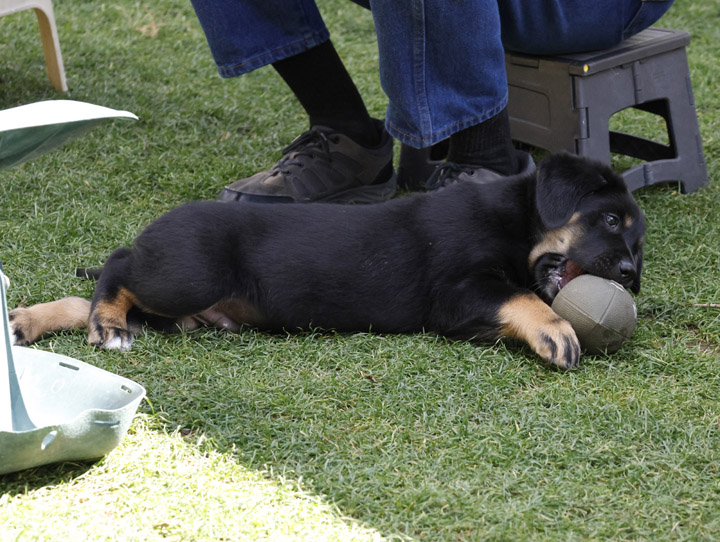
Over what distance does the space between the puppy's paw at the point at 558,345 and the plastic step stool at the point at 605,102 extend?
1.47 metres

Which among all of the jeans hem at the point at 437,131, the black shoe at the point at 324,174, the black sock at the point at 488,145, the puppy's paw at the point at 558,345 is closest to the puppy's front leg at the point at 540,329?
the puppy's paw at the point at 558,345

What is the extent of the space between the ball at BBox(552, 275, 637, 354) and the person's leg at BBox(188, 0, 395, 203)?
156cm

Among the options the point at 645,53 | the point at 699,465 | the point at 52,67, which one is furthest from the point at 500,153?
the point at 52,67

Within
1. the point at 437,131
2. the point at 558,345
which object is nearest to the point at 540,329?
the point at 558,345

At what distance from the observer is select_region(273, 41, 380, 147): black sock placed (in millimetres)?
4293

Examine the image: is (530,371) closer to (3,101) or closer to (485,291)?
(485,291)

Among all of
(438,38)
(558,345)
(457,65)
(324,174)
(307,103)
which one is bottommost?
(558,345)

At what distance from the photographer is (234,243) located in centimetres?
309

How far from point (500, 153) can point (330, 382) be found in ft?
5.16

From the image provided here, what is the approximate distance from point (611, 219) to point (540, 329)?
53 cm

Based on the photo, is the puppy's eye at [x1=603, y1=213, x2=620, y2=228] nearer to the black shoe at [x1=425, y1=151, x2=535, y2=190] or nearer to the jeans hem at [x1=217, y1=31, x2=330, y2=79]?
the black shoe at [x1=425, y1=151, x2=535, y2=190]

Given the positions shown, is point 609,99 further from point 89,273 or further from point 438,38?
point 89,273

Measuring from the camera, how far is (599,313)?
9.61 ft

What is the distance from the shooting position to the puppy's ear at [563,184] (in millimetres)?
3051
